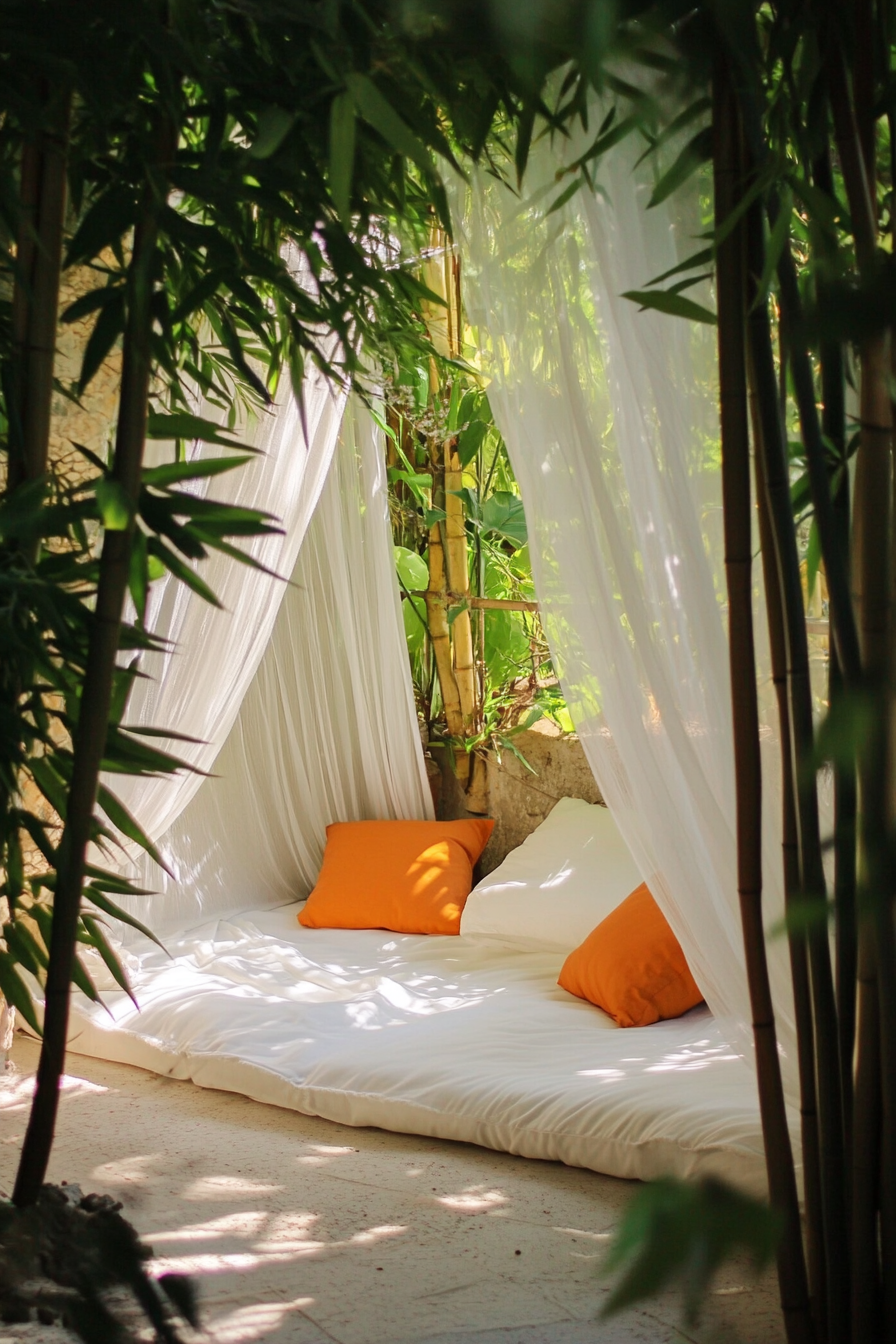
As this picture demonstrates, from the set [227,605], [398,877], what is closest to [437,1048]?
[398,877]

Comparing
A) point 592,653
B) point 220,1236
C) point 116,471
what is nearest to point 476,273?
point 592,653

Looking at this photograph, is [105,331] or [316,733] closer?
[105,331]

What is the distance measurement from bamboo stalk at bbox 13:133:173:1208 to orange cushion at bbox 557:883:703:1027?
1.89 m

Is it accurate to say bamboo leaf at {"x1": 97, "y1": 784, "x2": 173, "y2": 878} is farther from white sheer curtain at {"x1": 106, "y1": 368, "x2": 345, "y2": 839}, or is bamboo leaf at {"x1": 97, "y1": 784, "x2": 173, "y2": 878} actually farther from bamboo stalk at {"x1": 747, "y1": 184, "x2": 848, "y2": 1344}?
white sheer curtain at {"x1": 106, "y1": 368, "x2": 345, "y2": 839}

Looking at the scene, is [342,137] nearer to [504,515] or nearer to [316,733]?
[504,515]

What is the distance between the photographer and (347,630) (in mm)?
3904

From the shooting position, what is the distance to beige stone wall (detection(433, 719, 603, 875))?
3754 mm

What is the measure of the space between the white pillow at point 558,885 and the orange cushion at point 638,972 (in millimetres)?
278

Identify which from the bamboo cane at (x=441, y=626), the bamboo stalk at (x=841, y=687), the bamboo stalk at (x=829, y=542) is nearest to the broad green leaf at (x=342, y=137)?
the bamboo stalk at (x=829, y=542)

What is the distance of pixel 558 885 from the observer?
3.35 metres

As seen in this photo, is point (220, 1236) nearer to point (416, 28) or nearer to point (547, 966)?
point (547, 966)

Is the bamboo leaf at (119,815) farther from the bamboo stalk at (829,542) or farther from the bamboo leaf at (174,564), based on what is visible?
the bamboo stalk at (829,542)

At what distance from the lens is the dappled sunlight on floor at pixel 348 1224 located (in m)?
1.70

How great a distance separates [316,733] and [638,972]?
1573 millimetres
